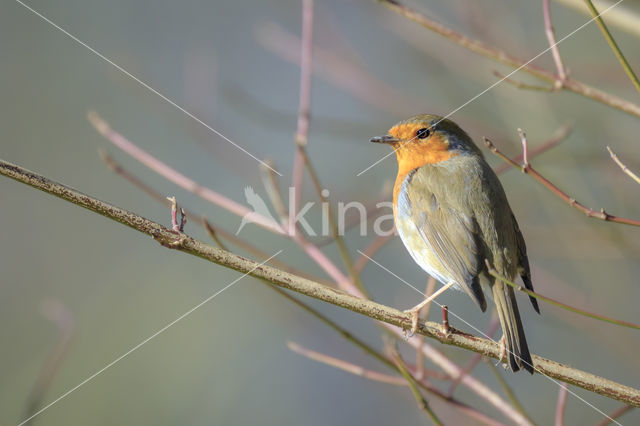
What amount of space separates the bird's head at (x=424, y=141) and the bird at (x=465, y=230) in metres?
0.08

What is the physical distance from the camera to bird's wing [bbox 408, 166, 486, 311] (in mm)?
3018

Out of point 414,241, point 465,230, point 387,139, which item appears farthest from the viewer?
point 387,139

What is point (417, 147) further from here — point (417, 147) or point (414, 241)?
point (414, 241)

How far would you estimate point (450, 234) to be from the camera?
3094 millimetres

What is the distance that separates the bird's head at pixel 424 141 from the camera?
11.7ft

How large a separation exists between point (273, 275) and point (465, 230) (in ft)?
3.83

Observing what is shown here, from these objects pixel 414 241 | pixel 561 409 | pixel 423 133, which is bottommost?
pixel 561 409

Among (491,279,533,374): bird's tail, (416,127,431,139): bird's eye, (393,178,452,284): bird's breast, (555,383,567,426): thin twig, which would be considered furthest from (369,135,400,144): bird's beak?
(555,383,567,426): thin twig

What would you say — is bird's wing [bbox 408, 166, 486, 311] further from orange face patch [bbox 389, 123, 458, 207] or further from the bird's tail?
orange face patch [bbox 389, 123, 458, 207]

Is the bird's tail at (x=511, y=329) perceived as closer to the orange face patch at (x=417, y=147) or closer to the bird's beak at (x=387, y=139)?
the orange face patch at (x=417, y=147)

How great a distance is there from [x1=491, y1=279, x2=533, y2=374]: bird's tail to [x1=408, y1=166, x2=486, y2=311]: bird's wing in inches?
3.0

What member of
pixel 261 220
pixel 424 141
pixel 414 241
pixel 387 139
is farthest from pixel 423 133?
pixel 261 220

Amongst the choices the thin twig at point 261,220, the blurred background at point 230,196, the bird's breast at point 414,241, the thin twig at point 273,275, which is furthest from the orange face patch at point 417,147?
the thin twig at point 273,275

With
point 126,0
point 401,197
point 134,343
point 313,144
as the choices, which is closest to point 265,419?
point 134,343
